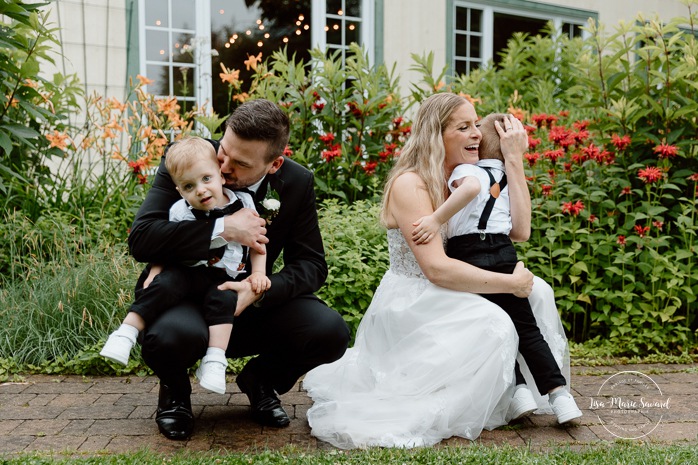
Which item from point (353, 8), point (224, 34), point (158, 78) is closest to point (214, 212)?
point (158, 78)

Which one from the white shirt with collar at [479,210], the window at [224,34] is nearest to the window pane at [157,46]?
the window at [224,34]

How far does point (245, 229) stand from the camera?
2924mm

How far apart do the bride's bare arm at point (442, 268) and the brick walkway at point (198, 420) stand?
2.02 feet

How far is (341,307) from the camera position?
452 cm

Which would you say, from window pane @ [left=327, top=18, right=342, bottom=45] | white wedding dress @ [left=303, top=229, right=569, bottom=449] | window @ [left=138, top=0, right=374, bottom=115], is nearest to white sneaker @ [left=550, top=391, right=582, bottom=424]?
white wedding dress @ [left=303, top=229, right=569, bottom=449]

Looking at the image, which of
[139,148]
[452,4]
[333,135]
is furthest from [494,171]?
[452,4]

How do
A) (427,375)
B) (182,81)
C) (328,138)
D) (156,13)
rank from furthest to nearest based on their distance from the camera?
1. (182,81)
2. (156,13)
3. (328,138)
4. (427,375)

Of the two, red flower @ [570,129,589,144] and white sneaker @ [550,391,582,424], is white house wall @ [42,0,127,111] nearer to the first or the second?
red flower @ [570,129,589,144]

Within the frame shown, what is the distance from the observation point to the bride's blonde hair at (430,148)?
321 cm

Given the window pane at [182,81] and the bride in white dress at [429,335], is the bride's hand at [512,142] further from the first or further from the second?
the window pane at [182,81]

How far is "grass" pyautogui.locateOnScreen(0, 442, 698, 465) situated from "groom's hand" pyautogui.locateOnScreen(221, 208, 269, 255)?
2.68ft

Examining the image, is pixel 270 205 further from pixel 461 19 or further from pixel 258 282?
pixel 461 19

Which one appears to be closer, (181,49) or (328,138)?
(328,138)

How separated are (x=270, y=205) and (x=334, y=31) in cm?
573
